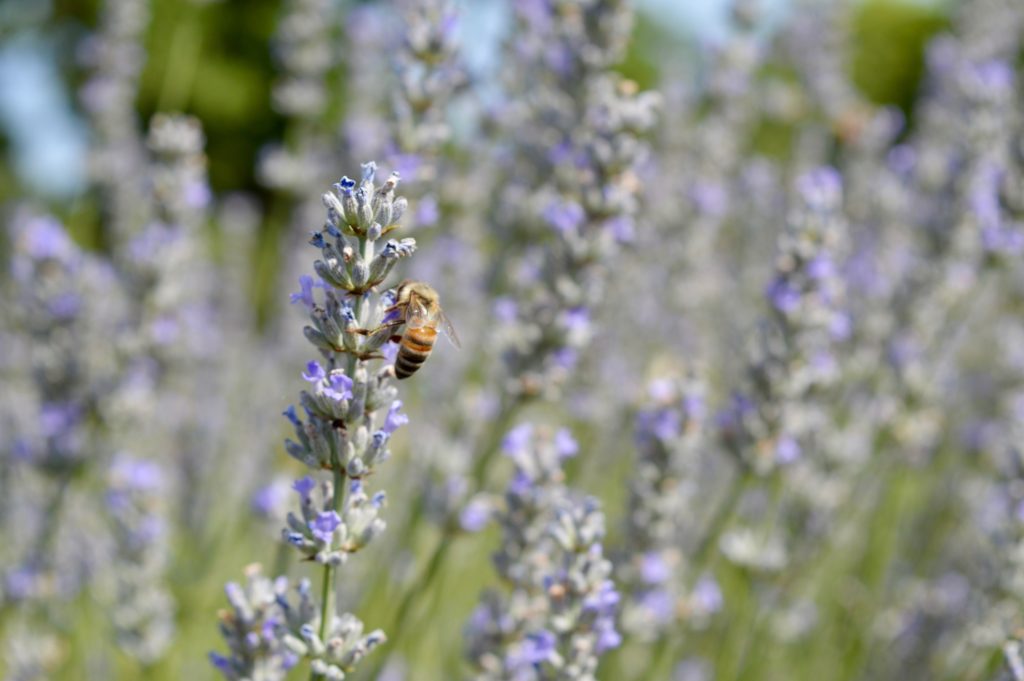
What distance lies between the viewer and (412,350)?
2.01 metres

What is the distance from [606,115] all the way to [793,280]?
0.66 m

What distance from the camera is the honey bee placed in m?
2.01

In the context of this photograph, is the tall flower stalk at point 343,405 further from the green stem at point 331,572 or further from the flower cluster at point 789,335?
the flower cluster at point 789,335

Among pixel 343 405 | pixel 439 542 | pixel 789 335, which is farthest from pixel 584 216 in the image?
pixel 343 405

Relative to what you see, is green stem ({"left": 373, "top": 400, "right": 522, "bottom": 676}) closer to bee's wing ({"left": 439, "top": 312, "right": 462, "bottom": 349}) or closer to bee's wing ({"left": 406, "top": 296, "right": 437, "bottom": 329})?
bee's wing ({"left": 439, "top": 312, "right": 462, "bottom": 349})

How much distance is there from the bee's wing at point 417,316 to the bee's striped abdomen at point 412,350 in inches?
0.7

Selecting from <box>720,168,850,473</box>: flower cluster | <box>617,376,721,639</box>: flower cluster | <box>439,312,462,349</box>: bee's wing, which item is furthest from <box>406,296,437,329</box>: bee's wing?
<box>720,168,850,473</box>: flower cluster

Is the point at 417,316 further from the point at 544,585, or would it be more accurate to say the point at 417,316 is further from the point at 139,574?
the point at 139,574

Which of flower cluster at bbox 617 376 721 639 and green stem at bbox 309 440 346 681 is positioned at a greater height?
flower cluster at bbox 617 376 721 639

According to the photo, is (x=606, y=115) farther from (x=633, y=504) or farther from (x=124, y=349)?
(x=124, y=349)

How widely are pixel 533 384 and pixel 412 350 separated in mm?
586

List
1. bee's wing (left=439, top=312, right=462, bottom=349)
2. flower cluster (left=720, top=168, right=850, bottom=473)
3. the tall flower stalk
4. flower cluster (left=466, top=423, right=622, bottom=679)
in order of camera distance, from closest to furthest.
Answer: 1. the tall flower stalk
2. flower cluster (left=466, top=423, right=622, bottom=679)
3. bee's wing (left=439, top=312, right=462, bottom=349)
4. flower cluster (left=720, top=168, right=850, bottom=473)

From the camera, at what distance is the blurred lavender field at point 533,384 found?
201cm

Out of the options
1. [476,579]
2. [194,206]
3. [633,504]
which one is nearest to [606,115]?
[633,504]
